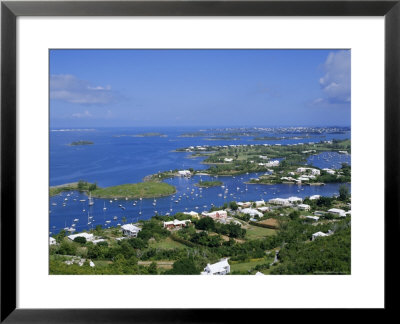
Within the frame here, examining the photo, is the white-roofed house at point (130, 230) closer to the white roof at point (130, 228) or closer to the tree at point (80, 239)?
the white roof at point (130, 228)

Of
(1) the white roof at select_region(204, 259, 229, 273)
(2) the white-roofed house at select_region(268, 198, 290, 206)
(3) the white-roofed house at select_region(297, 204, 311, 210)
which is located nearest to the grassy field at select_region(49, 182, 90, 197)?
(1) the white roof at select_region(204, 259, 229, 273)

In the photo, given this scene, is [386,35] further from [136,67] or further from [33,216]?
[33,216]

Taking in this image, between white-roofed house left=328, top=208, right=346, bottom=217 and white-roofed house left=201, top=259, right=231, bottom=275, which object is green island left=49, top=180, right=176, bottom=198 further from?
white-roofed house left=328, top=208, right=346, bottom=217

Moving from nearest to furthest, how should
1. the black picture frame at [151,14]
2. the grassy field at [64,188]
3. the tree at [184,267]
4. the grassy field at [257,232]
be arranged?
1. the black picture frame at [151,14]
2. the tree at [184,267]
3. the grassy field at [64,188]
4. the grassy field at [257,232]

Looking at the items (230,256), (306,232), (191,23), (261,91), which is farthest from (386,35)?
(230,256)

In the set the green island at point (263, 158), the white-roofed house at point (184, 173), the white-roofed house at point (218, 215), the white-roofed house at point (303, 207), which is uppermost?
the green island at point (263, 158)

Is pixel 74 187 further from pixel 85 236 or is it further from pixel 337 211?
pixel 337 211

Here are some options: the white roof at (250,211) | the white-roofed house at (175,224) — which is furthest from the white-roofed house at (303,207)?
the white-roofed house at (175,224)

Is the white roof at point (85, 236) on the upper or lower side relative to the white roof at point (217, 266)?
upper
